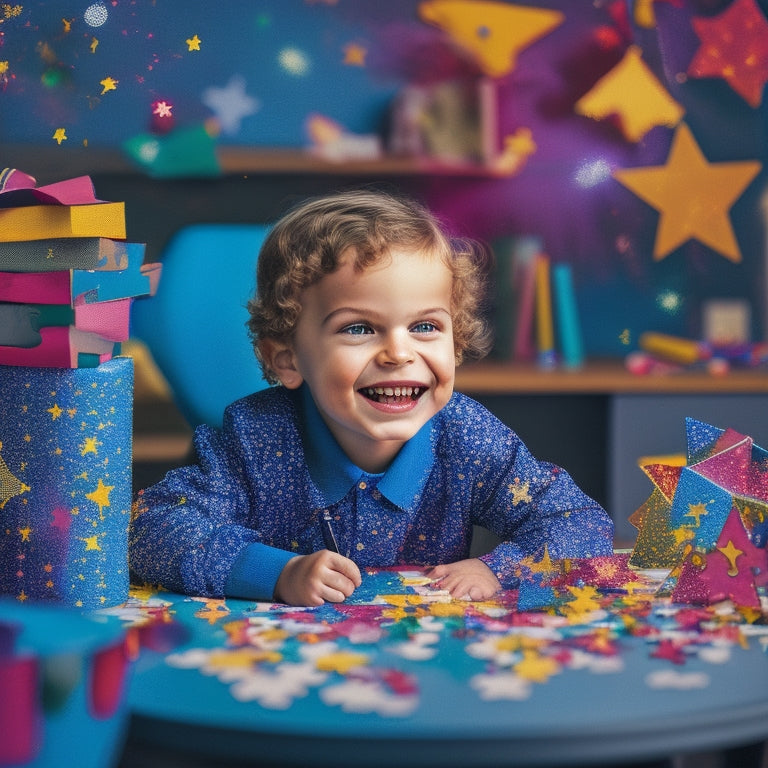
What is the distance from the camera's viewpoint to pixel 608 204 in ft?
9.17

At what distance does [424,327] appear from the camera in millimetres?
1100

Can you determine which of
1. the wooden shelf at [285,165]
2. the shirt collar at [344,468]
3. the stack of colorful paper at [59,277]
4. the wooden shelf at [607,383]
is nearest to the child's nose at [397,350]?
the shirt collar at [344,468]

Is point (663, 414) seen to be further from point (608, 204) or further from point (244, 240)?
point (244, 240)

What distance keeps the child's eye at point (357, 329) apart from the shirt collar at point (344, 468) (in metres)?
0.14

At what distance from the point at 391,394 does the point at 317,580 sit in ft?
0.78

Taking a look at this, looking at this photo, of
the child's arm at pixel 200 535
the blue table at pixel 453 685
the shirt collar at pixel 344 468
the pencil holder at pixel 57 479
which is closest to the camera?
the blue table at pixel 453 685

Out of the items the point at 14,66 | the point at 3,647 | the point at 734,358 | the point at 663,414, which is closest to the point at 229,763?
the point at 3,647

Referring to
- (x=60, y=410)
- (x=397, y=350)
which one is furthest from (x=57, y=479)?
(x=397, y=350)

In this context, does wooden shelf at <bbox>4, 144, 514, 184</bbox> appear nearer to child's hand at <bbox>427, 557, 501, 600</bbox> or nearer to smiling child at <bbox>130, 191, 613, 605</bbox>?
smiling child at <bbox>130, 191, 613, 605</bbox>

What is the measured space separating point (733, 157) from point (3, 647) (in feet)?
8.31

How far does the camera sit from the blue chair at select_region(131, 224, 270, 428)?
146 centimetres

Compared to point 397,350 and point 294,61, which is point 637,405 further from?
point 397,350

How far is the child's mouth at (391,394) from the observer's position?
Answer: 3.55 feet

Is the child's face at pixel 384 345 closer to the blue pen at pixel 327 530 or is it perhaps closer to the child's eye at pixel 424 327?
the child's eye at pixel 424 327
